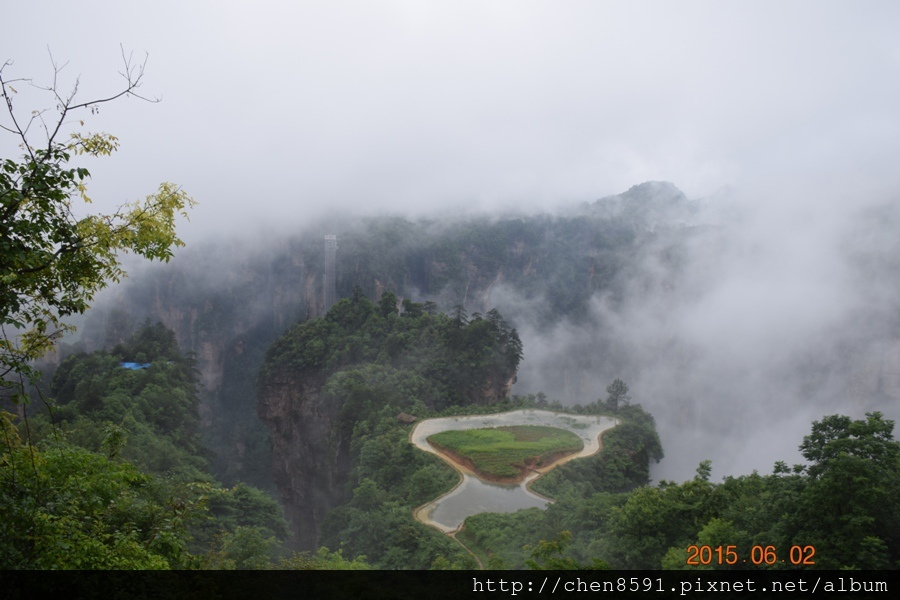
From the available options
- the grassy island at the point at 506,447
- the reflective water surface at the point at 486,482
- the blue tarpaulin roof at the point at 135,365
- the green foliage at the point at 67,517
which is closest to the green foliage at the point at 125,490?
the green foliage at the point at 67,517

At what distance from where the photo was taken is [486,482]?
73.0ft

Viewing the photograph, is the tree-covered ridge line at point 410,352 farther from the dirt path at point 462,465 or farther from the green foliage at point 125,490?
the green foliage at point 125,490

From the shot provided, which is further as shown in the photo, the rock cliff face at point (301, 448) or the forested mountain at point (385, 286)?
the forested mountain at point (385, 286)

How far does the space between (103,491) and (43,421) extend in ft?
53.3

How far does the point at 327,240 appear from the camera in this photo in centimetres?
6594

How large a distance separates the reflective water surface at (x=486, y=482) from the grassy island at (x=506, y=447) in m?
0.35

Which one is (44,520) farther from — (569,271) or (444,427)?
(569,271)

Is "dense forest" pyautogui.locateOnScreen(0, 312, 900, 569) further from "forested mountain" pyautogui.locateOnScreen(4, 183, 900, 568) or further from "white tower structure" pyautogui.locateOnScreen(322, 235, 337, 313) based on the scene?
"white tower structure" pyautogui.locateOnScreen(322, 235, 337, 313)

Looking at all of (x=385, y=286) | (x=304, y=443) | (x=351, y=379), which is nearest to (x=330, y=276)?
(x=385, y=286)

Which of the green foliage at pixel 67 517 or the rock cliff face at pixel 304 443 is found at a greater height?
the rock cliff face at pixel 304 443

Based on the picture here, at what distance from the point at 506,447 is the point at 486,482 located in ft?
8.47

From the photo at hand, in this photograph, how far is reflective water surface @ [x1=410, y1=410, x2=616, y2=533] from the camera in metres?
19.8

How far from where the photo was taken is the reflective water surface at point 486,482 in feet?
64.8
